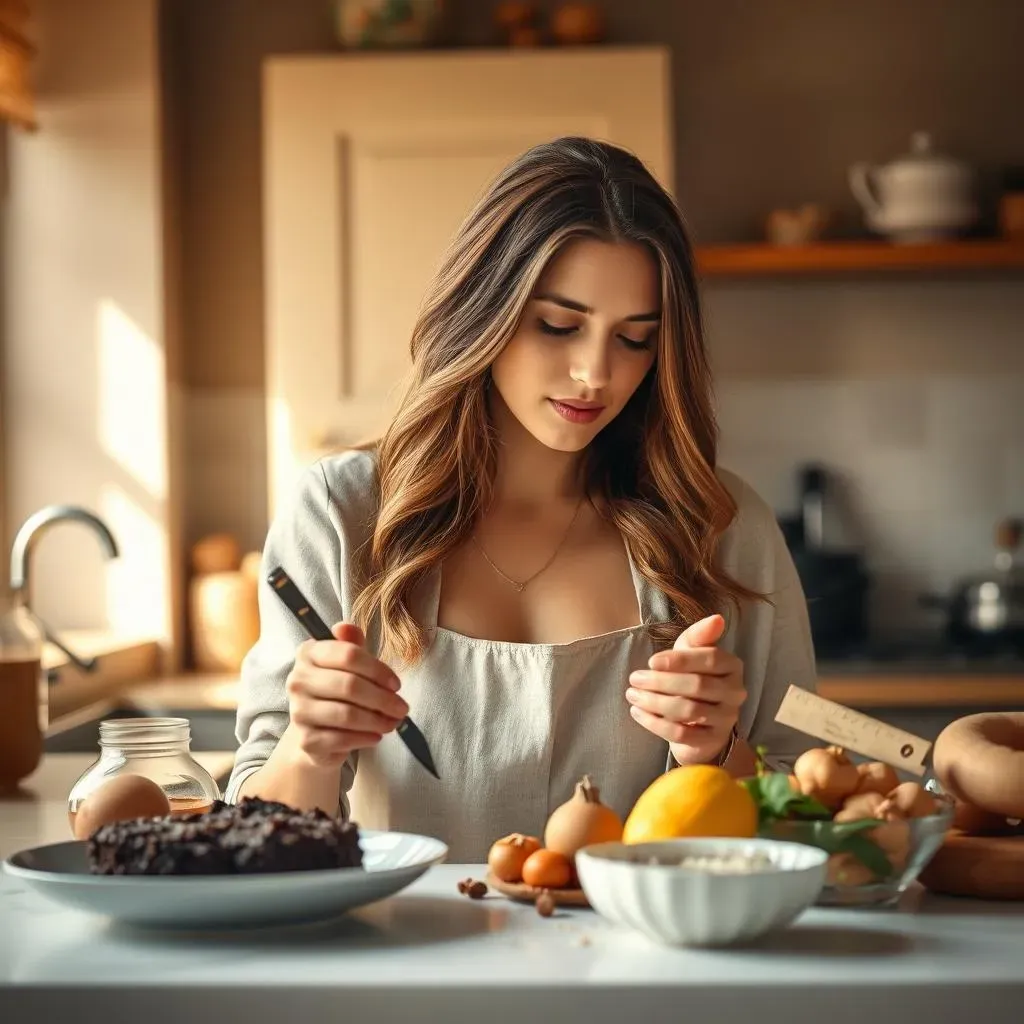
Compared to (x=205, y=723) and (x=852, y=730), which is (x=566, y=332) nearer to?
(x=852, y=730)

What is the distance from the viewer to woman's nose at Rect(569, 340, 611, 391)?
1.54m

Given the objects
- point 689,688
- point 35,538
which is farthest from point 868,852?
point 35,538

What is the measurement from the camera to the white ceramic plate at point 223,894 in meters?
0.94

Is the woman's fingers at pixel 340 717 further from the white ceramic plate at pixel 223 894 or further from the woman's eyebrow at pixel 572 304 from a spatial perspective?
the woman's eyebrow at pixel 572 304

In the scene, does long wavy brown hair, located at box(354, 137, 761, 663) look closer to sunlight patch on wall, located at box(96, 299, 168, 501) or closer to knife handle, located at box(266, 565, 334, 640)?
knife handle, located at box(266, 565, 334, 640)

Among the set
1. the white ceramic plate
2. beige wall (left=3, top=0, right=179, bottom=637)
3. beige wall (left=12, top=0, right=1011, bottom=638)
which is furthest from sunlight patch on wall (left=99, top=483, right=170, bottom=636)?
the white ceramic plate

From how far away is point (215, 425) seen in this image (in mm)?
3832

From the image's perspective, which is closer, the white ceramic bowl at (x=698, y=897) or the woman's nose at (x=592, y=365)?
the white ceramic bowl at (x=698, y=897)

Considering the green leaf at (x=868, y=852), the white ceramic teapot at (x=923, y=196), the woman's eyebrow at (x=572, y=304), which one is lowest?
the green leaf at (x=868, y=852)

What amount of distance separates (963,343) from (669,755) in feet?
7.90

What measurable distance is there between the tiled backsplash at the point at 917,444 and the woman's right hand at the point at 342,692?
2662mm

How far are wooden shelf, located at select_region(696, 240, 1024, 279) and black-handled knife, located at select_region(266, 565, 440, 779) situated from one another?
236cm

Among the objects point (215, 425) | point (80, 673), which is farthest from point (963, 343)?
point (80, 673)

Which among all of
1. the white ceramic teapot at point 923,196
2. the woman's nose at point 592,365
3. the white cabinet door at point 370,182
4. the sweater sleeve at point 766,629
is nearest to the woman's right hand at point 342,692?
the woman's nose at point 592,365
